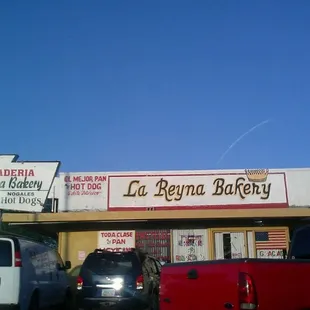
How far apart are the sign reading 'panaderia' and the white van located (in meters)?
6.20

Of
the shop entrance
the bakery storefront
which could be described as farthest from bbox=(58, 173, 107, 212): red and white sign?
the shop entrance

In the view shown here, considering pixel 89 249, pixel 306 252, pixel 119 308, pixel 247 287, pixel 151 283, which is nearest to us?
pixel 247 287

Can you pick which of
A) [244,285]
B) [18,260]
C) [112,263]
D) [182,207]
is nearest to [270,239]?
[182,207]

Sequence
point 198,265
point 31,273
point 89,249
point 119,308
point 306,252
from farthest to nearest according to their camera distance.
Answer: point 89,249 < point 119,308 < point 31,273 < point 306,252 < point 198,265

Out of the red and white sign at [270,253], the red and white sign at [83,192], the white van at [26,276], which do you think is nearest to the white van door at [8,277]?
the white van at [26,276]

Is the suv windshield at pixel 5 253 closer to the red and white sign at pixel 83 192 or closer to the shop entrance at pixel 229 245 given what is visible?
the red and white sign at pixel 83 192

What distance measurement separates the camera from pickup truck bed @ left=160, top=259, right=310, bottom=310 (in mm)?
5871

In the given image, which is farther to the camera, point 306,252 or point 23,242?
point 23,242

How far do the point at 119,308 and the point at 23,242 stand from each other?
308cm

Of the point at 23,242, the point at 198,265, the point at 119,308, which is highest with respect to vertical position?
the point at 23,242

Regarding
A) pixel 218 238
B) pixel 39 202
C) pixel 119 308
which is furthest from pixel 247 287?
pixel 39 202

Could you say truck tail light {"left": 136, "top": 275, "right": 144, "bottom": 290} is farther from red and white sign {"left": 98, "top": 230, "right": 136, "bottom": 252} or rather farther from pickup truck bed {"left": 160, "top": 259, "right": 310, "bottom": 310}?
red and white sign {"left": 98, "top": 230, "right": 136, "bottom": 252}

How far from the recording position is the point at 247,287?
5.85m

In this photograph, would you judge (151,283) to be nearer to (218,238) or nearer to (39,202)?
(218,238)
